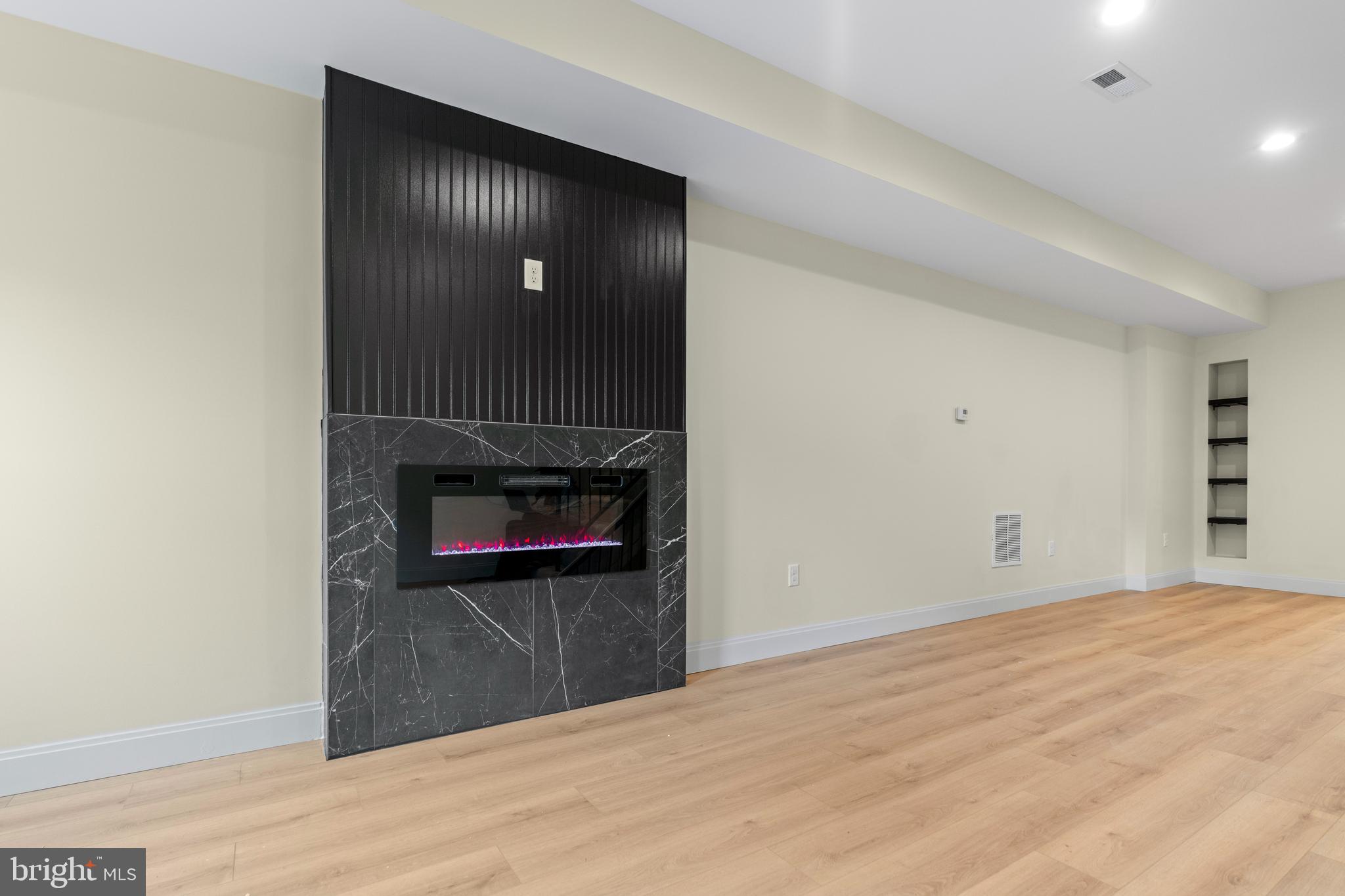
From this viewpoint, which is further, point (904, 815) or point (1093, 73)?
point (1093, 73)

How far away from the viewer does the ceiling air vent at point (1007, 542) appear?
5.20m

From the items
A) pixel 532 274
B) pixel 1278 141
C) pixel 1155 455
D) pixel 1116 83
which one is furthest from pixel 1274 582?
pixel 532 274

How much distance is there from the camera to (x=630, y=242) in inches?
126

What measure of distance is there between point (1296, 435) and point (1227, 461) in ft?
2.49

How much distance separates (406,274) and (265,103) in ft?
2.66

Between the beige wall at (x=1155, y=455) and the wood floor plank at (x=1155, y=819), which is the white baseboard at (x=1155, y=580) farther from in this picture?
the wood floor plank at (x=1155, y=819)

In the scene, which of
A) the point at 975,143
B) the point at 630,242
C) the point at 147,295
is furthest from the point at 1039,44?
the point at 147,295

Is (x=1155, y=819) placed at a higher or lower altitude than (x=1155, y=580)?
higher

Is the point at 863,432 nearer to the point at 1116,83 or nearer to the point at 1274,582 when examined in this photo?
the point at 1116,83

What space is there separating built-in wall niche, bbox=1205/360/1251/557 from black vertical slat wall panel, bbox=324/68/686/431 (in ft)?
21.3

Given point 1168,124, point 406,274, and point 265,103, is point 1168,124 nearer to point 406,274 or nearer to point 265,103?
point 406,274

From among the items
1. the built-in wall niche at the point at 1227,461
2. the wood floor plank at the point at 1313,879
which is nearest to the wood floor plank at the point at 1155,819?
the wood floor plank at the point at 1313,879

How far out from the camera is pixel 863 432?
14.4ft

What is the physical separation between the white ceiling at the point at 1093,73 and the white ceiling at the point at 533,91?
0.28m
